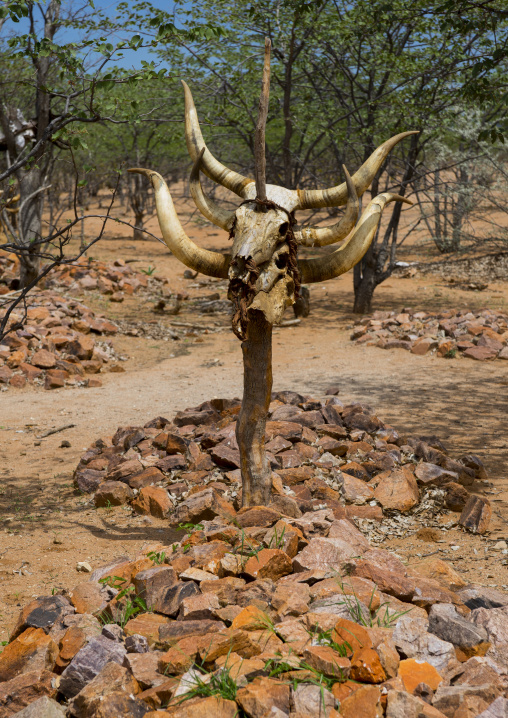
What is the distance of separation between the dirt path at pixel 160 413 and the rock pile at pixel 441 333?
0.84 feet

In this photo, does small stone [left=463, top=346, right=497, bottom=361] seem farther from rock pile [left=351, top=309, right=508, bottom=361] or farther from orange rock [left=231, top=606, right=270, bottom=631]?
orange rock [left=231, top=606, right=270, bottom=631]

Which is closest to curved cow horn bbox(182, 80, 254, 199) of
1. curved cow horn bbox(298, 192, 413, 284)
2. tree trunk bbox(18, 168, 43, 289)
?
curved cow horn bbox(298, 192, 413, 284)

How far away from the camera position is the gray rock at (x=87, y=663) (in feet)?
7.86

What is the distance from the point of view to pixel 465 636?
8.28ft

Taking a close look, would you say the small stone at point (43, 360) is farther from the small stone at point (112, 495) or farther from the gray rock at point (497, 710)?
the gray rock at point (497, 710)

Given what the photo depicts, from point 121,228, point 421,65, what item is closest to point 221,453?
point 421,65

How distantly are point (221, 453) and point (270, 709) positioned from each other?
287cm

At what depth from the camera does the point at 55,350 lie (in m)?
9.31

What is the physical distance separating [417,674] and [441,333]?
8.01 metres

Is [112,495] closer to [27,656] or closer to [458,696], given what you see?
[27,656]

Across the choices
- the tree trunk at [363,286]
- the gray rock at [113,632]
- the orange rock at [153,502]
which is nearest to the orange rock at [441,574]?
the gray rock at [113,632]

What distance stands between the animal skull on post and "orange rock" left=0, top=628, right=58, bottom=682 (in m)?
1.51

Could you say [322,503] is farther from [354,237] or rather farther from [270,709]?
[270,709]

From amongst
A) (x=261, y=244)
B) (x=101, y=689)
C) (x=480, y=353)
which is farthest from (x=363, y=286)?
(x=101, y=689)
